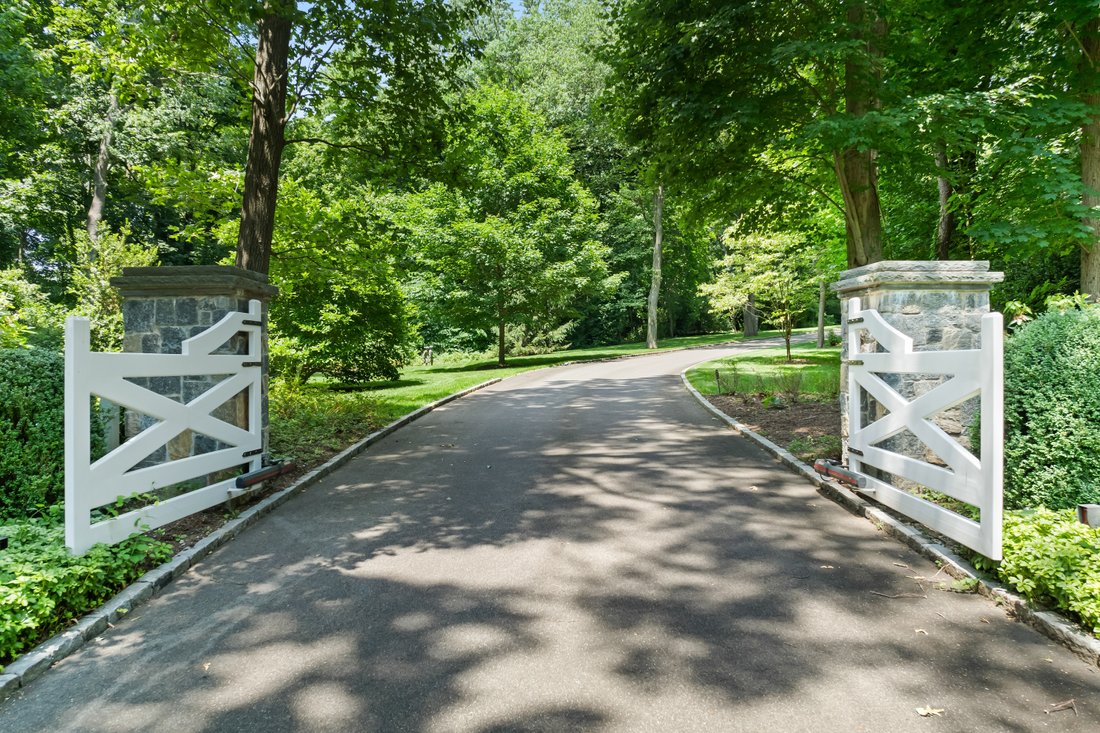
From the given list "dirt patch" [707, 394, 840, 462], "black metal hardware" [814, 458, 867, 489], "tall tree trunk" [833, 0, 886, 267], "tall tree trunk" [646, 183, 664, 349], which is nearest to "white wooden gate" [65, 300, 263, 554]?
"black metal hardware" [814, 458, 867, 489]

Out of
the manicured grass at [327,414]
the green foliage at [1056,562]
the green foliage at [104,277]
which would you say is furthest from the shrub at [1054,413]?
the green foliage at [104,277]

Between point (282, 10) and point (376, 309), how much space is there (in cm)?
1102

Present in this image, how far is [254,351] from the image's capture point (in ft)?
19.0

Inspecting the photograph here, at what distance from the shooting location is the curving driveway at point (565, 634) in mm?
2549

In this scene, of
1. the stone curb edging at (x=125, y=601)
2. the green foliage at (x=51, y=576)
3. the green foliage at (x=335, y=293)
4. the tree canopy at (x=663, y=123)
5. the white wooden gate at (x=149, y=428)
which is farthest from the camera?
the green foliage at (x=335, y=293)

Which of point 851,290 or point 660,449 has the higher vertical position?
point 851,290

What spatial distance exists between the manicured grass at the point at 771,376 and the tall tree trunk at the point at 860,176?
10.6ft

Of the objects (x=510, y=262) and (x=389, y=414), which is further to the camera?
(x=510, y=262)

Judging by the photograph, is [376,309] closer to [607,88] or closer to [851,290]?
[607,88]

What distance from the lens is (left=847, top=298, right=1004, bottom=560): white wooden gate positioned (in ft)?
11.6

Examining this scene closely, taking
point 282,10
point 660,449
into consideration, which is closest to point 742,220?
point 660,449

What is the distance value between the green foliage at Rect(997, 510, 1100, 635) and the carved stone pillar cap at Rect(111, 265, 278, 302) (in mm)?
6125

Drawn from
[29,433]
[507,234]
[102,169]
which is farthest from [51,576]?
[102,169]

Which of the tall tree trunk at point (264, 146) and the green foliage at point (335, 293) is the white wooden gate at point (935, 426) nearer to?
the tall tree trunk at point (264, 146)
